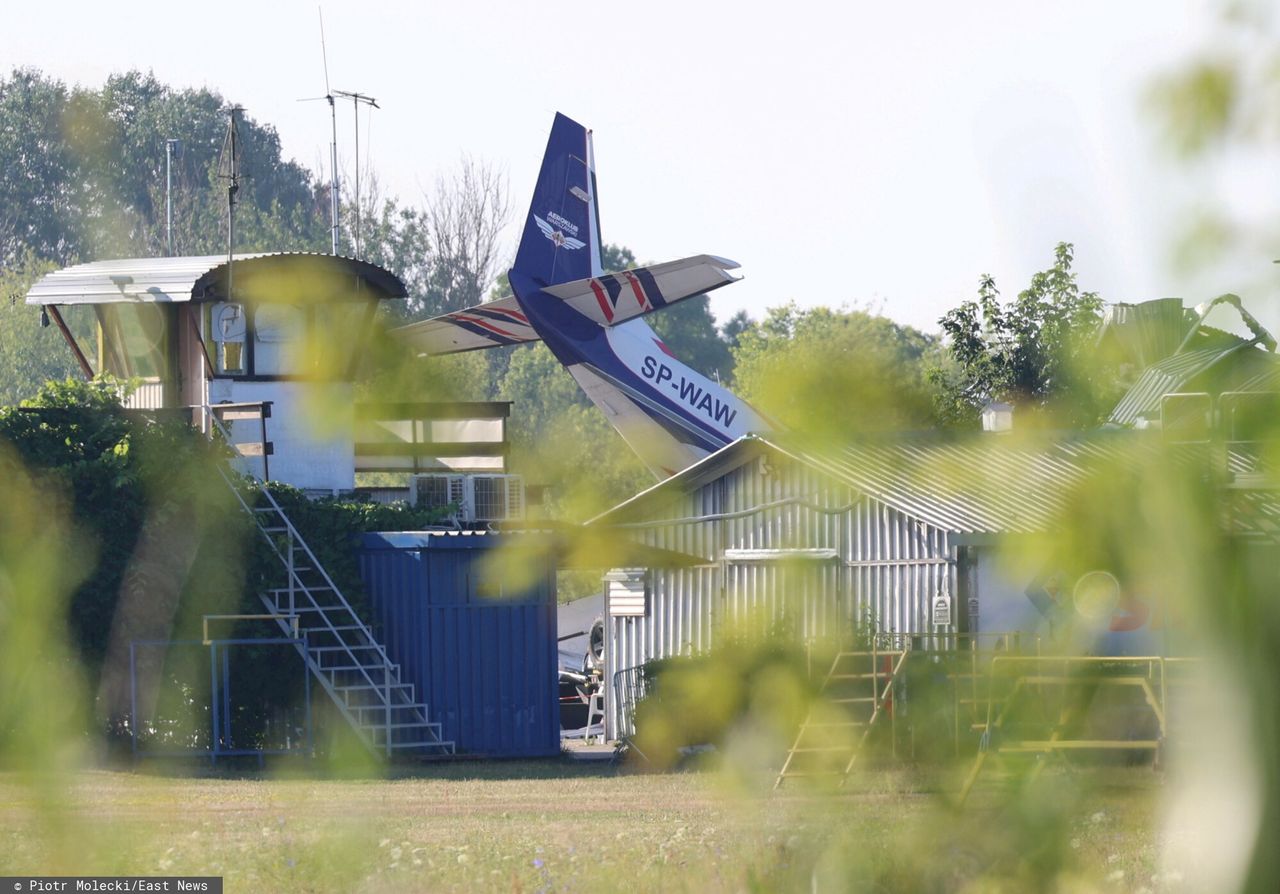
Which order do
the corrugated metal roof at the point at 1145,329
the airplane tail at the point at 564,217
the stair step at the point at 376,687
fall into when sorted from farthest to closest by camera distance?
the airplane tail at the point at 564,217 < the stair step at the point at 376,687 < the corrugated metal roof at the point at 1145,329

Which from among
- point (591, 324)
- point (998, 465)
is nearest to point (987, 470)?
point (998, 465)

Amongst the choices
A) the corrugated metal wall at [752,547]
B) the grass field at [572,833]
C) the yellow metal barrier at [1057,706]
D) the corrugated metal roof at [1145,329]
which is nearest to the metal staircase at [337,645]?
the grass field at [572,833]

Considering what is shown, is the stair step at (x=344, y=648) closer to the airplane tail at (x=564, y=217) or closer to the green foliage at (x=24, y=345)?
the green foliage at (x=24, y=345)

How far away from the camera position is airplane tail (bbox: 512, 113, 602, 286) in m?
39.3

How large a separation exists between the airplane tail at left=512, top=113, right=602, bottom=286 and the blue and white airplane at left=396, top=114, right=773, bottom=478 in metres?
0.03

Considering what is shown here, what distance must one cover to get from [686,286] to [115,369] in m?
12.7

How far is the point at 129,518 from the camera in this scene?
79.5ft

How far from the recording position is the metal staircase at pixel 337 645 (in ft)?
81.4

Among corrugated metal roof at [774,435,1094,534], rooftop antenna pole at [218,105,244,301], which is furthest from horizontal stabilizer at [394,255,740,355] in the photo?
rooftop antenna pole at [218,105,244,301]

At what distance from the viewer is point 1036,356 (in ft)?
10.1

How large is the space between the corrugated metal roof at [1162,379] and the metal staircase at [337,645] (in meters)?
22.3

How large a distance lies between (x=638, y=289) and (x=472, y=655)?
25.0ft

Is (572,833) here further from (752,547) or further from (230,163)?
(230,163)

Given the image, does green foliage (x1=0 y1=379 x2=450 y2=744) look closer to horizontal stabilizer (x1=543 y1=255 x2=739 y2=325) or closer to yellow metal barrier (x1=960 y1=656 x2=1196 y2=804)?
horizontal stabilizer (x1=543 y1=255 x2=739 y2=325)
